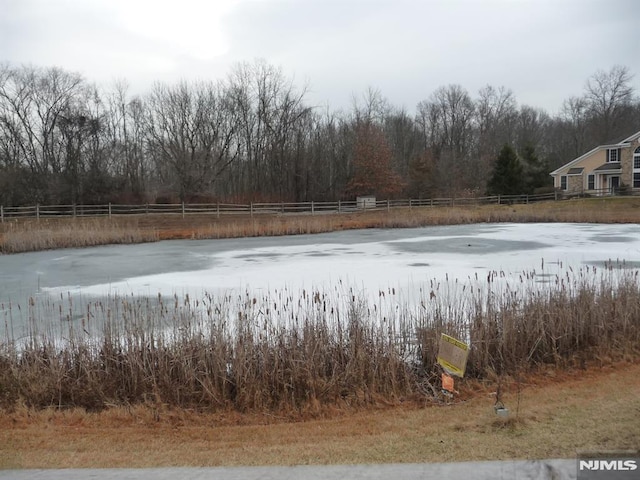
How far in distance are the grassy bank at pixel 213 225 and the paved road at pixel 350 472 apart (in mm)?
20214

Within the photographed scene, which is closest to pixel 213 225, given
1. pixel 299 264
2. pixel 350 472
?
pixel 299 264

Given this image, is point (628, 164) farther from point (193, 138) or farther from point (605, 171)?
point (193, 138)

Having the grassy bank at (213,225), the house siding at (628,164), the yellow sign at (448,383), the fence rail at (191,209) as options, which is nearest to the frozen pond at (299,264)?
the grassy bank at (213,225)

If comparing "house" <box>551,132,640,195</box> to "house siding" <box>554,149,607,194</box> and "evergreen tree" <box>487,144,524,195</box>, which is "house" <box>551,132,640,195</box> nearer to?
"house siding" <box>554,149,607,194</box>

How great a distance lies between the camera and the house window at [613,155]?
47.6 meters

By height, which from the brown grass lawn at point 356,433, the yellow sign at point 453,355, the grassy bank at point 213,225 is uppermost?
the grassy bank at point 213,225

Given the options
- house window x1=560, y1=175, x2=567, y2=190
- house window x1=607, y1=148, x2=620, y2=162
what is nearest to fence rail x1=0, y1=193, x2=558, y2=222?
house window x1=560, y1=175, x2=567, y2=190

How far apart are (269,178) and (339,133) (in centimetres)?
852

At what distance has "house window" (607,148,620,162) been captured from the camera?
47.6m

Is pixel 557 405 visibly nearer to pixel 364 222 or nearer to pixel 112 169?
pixel 364 222

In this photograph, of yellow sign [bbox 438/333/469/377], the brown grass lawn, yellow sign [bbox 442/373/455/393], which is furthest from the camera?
yellow sign [bbox 442/373/455/393]

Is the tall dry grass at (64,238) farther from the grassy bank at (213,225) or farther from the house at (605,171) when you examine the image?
the house at (605,171)

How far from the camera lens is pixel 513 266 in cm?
1260

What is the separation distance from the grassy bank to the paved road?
20214mm
